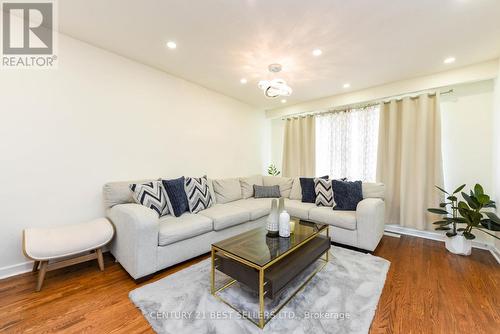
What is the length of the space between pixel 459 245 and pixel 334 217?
5.01 feet

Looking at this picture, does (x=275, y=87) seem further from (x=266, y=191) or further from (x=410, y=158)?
(x=410, y=158)

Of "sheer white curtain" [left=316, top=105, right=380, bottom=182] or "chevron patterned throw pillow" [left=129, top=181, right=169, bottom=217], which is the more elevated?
"sheer white curtain" [left=316, top=105, right=380, bottom=182]

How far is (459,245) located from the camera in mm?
2637

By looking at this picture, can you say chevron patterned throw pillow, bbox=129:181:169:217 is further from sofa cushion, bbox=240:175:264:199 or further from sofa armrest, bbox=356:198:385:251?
sofa armrest, bbox=356:198:385:251

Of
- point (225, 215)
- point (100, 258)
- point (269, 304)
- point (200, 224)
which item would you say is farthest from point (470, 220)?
point (100, 258)

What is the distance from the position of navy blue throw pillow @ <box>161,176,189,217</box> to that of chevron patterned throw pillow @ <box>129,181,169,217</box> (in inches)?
2.6

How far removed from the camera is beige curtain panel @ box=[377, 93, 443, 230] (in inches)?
124

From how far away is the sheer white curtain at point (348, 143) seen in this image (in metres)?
3.82

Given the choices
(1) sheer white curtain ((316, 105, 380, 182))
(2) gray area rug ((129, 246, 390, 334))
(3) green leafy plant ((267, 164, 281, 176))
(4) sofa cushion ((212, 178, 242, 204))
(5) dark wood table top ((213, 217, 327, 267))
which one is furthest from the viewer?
(3) green leafy plant ((267, 164, 281, 176))

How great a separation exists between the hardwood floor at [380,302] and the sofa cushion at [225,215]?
542 mm

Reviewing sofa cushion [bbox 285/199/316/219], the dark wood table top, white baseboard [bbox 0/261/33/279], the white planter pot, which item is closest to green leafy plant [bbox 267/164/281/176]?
sofa cushion [bbox 285/199/316/219]

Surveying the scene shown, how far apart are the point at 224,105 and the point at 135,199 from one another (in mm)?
2500

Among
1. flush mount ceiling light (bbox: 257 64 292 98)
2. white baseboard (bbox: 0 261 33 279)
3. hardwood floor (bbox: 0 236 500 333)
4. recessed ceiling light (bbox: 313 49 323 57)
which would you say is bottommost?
hardwood floor (bbox: 0 236 500 333)

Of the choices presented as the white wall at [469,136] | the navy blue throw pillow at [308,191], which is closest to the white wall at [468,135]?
the white wall at [469,136]
